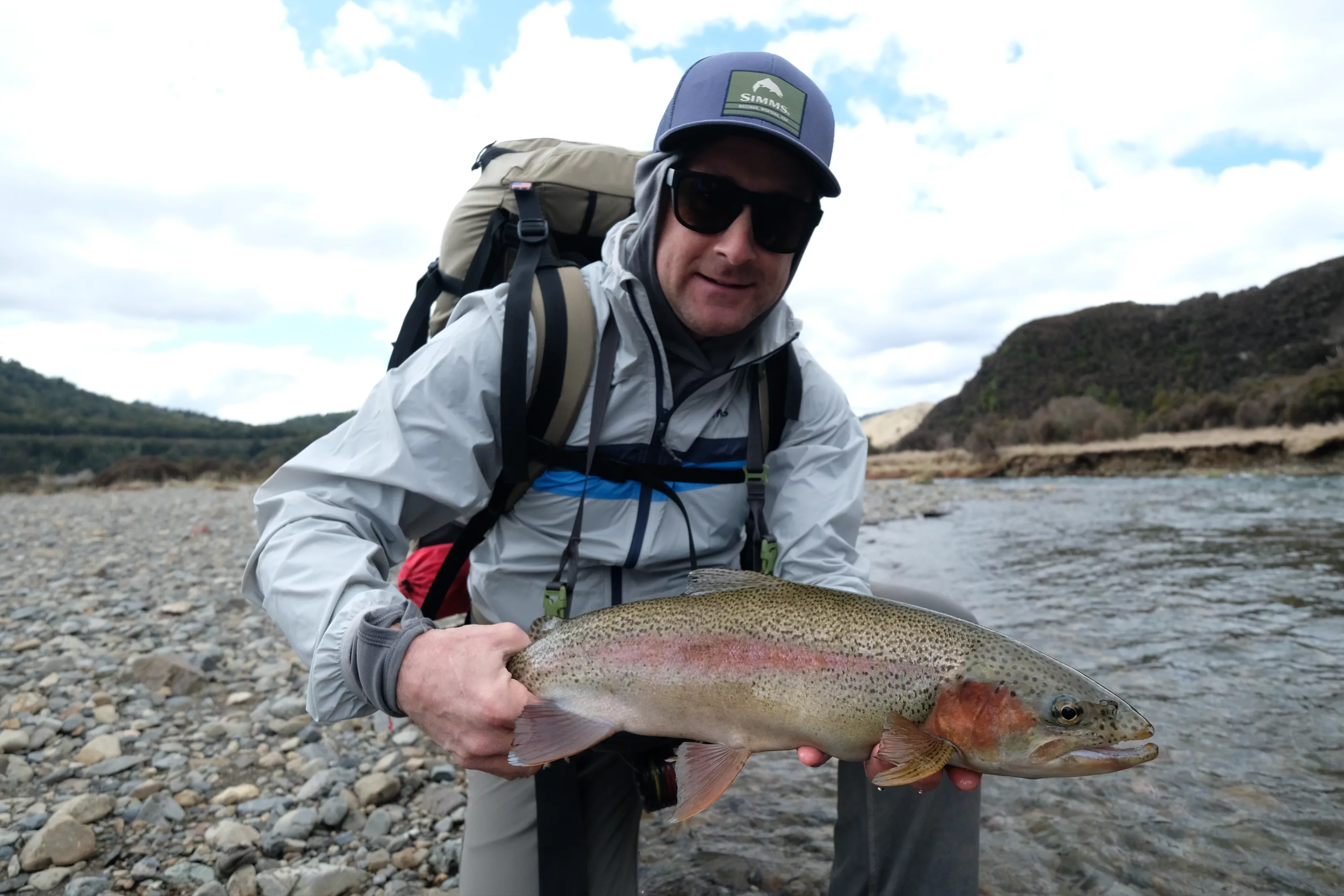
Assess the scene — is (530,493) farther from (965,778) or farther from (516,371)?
(965,778)

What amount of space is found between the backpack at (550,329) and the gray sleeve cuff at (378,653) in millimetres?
659

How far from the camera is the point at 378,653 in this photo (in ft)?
5.67

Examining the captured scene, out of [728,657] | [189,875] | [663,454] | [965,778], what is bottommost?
[189,875]

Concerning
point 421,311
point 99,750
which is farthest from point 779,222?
point 99,750

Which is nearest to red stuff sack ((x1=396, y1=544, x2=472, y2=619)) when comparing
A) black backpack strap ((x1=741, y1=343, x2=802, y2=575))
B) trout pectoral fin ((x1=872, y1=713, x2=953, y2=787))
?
black backpack strap ((x1=741, y1=343, x2=802, y2=575))

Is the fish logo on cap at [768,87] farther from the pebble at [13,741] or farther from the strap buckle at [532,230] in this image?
the pebble at [13,741]

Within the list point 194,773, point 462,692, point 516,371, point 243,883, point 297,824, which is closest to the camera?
point 462,692

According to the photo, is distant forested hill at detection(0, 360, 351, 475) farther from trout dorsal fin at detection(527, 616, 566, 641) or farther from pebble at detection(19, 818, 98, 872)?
trout dorsal fin at detection(527, 616, 566, 641)

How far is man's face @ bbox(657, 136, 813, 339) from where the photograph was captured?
2.56 m

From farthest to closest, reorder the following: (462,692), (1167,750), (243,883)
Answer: (1167,750) < (243,883) < (462,692)

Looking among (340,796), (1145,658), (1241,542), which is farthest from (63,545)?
(1241,542)

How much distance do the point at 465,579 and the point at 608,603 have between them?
67 cm

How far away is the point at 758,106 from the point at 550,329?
1.03 meters

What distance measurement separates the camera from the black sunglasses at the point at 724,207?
8.32ft
